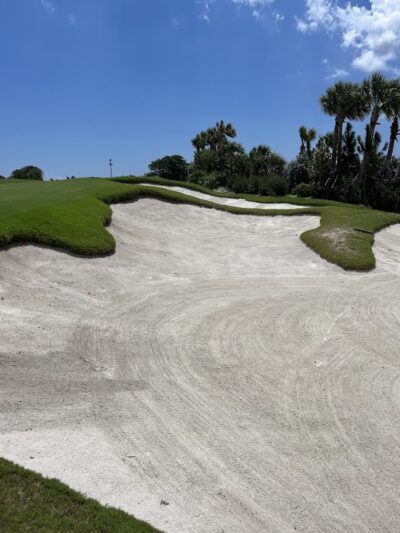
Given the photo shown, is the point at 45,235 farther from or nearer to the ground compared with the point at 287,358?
farther from the ground

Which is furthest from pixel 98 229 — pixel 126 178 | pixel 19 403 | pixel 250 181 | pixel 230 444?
pixel 250 181

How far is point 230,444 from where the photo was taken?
22.5 ft

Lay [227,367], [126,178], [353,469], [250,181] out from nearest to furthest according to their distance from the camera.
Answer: [353,469] → [227,367] → [126,178] → [250,181]

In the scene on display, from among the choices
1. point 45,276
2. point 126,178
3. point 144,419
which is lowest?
point 144,419

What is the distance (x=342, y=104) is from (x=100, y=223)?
4166 centimetres

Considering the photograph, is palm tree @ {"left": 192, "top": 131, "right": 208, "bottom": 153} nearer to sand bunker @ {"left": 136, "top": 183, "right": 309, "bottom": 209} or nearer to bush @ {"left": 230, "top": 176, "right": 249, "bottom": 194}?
bush @ {"left": 230, "top": 176, "right": 249, "bottom": 194}

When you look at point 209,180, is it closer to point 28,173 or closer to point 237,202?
point 237,202

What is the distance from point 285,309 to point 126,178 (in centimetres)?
2482

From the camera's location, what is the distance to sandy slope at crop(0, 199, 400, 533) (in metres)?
5.83

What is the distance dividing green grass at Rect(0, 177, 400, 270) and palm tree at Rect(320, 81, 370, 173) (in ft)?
87.3

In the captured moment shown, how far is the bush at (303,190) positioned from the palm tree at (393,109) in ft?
30.9

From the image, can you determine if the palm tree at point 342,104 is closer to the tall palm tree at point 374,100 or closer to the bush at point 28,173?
the tall palm tree at point 374,100

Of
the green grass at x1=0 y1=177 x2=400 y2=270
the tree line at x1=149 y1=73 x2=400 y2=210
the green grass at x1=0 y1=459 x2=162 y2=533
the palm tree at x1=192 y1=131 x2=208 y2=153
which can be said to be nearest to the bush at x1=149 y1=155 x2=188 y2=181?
the palm tree at x1=192 y1=131 x2=208 y2=153

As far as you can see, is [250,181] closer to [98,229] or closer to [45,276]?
[98,229]
